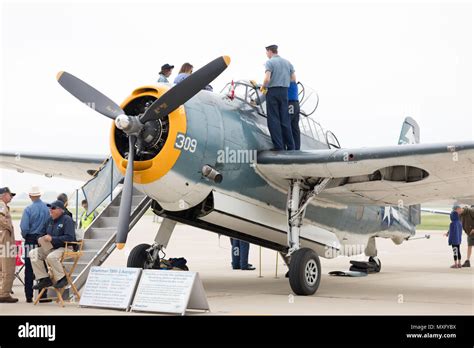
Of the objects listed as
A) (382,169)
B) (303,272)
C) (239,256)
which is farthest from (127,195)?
(239,256)

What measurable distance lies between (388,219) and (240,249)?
13.2ft

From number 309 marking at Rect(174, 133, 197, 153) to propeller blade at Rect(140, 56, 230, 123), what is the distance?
435 mm

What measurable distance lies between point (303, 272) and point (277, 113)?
277cm

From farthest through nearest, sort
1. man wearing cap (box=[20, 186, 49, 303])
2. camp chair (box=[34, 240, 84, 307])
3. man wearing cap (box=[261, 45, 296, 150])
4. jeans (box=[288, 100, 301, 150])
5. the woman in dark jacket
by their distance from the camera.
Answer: the woman in dark jacket → jeans (box=[288, 100, 301, 150]) → man wearing cap (box=[261, 45, 296, 150]) → man wearing cap (box=[20, 186, 49, 303]) → camp chair (box=[34, 240, 84, 307])

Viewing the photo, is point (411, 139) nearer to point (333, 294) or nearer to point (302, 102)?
point (302, 102)

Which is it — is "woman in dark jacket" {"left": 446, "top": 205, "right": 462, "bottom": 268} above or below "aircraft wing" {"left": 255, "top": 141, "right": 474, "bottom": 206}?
below

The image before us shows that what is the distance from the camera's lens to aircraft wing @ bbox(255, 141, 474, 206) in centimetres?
1117

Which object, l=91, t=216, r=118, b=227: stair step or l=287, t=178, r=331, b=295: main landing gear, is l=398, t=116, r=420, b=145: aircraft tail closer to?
l=287, t=178, r=331, b=295: main landing gear

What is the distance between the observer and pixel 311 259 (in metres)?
11.9

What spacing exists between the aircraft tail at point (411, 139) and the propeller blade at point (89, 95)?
9.51m

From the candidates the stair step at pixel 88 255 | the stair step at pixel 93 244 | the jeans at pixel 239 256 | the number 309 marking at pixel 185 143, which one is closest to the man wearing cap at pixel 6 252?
the stair step at pixel 88 255

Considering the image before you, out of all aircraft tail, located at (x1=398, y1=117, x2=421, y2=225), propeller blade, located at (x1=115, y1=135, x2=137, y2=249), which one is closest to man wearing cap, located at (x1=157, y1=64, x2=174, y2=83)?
propeller blade, located at (x1=115, y1=135, x2=137, y2=249)

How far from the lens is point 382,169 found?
12484 millimetres

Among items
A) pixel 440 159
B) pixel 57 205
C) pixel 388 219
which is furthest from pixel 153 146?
pixel 388 219
